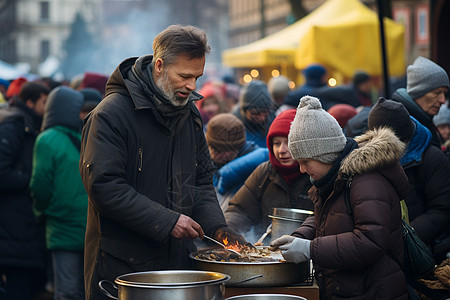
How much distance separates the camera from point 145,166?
3.91 m

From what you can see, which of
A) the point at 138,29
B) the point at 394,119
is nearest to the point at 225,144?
A: the point at 394,119

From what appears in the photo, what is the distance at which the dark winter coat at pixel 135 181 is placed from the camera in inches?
145

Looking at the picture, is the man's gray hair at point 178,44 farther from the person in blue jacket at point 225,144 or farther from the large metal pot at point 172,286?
the person in blue jacket at point 225,144

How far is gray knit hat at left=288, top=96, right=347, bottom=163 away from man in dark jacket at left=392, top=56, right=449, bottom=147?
186cm

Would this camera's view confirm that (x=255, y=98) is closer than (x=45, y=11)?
Yes

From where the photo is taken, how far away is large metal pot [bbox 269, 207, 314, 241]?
14.1 feet

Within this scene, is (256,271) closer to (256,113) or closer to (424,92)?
(424,92)

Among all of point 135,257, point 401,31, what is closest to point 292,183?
point 135,257

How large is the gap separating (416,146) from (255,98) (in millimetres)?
2281

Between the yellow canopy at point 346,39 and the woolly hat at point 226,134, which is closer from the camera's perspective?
the woolly hat at point 226,134

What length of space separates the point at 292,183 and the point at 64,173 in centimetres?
238

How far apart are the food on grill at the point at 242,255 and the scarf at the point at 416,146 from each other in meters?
1.40

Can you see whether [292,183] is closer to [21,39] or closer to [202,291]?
[202,291]

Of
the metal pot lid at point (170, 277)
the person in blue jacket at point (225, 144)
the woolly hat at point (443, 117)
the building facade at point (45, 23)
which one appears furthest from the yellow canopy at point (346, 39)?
the building facade at point (45, 23)
